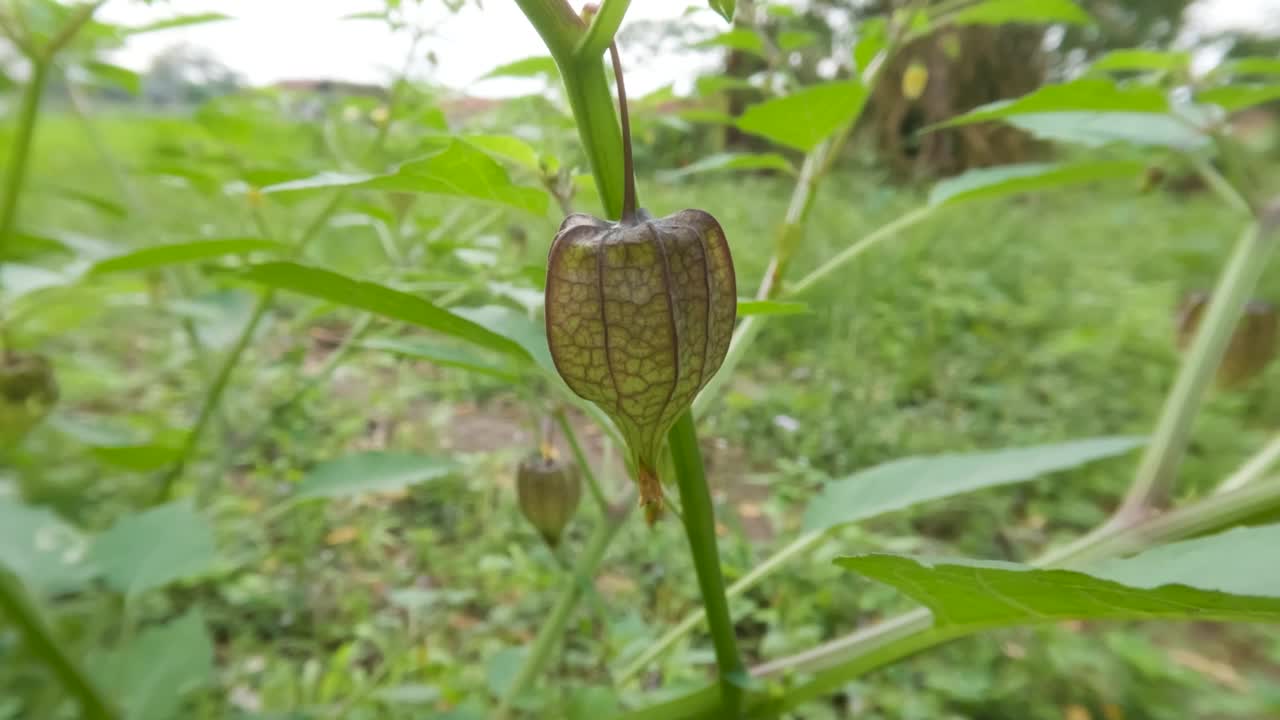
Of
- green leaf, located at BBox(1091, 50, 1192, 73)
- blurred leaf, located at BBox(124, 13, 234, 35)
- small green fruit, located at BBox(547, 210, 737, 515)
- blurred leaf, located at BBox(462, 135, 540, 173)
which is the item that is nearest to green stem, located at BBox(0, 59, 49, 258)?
blurred leaf, located at BBox(124, 13, 234, 35)

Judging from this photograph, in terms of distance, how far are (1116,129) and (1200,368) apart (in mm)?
194

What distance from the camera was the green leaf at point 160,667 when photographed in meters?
0.49

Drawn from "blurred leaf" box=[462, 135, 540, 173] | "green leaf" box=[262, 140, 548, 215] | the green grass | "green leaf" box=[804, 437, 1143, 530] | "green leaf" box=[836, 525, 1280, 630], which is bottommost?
the green grass

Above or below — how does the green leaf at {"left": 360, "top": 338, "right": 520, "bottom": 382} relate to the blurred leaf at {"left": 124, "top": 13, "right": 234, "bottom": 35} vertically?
below

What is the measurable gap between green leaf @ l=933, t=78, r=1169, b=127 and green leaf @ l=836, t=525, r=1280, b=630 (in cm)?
26

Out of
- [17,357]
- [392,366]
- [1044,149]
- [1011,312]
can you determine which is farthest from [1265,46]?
[17,357]

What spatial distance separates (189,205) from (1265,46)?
18.9ft

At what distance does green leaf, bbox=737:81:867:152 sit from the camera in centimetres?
43

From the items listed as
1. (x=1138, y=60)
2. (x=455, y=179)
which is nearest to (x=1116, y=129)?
(x=1138, y=60)

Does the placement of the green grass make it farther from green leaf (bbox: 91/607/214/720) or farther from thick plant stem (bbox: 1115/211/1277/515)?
thick plant stem (bbox: 1115/211/1277/515)

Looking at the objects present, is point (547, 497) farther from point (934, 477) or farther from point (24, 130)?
point (24, 130)

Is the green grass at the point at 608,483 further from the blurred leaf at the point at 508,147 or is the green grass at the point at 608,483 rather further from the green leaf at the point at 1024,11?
the green leaf at the point at 1024,11

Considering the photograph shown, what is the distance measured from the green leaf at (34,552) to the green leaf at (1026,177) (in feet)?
1.88

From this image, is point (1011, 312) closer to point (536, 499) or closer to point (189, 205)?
point (536, 499)
